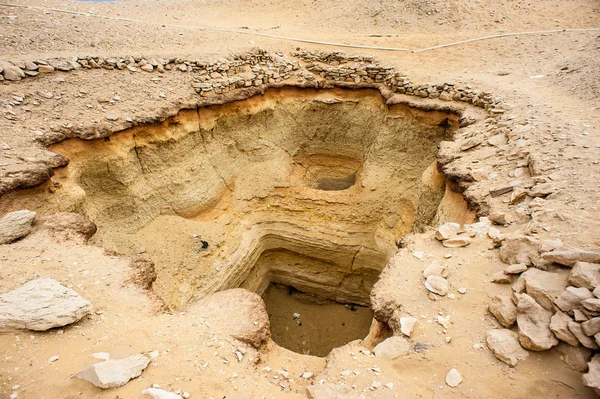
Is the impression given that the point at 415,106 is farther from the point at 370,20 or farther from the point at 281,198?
the point at 370,20

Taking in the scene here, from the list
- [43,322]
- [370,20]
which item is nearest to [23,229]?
[43,322]

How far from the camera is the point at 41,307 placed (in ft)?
11.4

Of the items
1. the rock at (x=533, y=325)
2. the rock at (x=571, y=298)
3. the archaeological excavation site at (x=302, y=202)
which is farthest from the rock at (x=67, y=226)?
A: the rock at (x=571, y=298)

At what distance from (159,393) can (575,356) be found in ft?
11.5

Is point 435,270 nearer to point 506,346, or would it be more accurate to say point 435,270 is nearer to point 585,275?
point 506,346

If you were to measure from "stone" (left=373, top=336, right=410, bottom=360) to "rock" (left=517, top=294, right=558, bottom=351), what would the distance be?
103 centimetres

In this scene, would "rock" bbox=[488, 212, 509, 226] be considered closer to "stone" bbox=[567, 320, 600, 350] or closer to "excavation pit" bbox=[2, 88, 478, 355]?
"stone" bbox=[567, 320, 600, 350]

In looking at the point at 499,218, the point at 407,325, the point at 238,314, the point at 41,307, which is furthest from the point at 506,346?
the point at 41,307

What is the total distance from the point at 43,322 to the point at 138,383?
124 centimetres

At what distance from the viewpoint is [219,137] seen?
9.24 meters

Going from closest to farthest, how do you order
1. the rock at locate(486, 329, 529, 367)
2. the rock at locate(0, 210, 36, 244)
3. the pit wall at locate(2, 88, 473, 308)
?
the rock at locate(486, 329, 529, 367)
the rock at locate(0, 210, 36, 244)
the pit wall at locate(2, 88, 473, 308)

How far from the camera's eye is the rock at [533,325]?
9.40ft

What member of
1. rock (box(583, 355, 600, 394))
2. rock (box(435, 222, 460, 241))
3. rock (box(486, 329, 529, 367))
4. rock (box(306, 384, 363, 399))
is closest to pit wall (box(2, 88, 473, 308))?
rock (box(435, 222, 460, 241))

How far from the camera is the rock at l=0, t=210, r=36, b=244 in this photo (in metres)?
4.68
